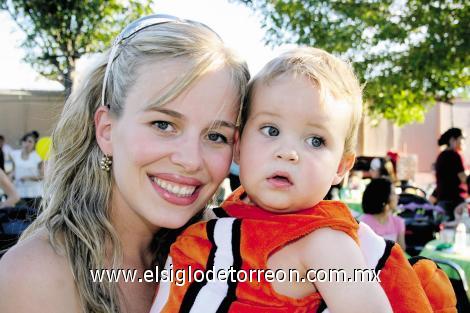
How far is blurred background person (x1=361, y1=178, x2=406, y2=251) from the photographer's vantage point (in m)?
6.10

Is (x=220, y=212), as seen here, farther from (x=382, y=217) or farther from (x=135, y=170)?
(x=382, y=217)

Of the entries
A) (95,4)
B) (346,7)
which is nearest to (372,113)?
(346,7)

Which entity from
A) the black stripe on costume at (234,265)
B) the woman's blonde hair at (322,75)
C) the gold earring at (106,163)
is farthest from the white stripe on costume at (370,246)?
the gold earring at (106,163)

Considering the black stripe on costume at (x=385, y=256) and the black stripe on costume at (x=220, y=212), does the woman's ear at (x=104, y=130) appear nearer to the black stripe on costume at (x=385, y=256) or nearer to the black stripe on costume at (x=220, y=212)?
the black stripe on costume at (x=220, y=212)

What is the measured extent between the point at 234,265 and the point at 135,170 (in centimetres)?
47

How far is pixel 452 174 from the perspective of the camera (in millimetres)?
8359

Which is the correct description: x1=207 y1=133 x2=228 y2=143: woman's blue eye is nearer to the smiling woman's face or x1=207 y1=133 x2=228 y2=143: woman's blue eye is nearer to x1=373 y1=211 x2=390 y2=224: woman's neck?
the smiling woman's face

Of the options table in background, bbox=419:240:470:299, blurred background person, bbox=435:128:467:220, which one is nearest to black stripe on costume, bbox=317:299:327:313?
table in background, bbox=419:240:470:299

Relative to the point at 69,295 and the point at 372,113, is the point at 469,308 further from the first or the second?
the point at 372,113

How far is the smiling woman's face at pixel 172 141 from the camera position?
1.77 meters

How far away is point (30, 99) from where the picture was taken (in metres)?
16.4

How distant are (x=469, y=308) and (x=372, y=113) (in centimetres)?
1141

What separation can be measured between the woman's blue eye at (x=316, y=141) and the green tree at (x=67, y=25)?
1125cm

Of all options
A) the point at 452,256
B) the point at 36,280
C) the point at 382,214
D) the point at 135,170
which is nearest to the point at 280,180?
the point at 135,170
